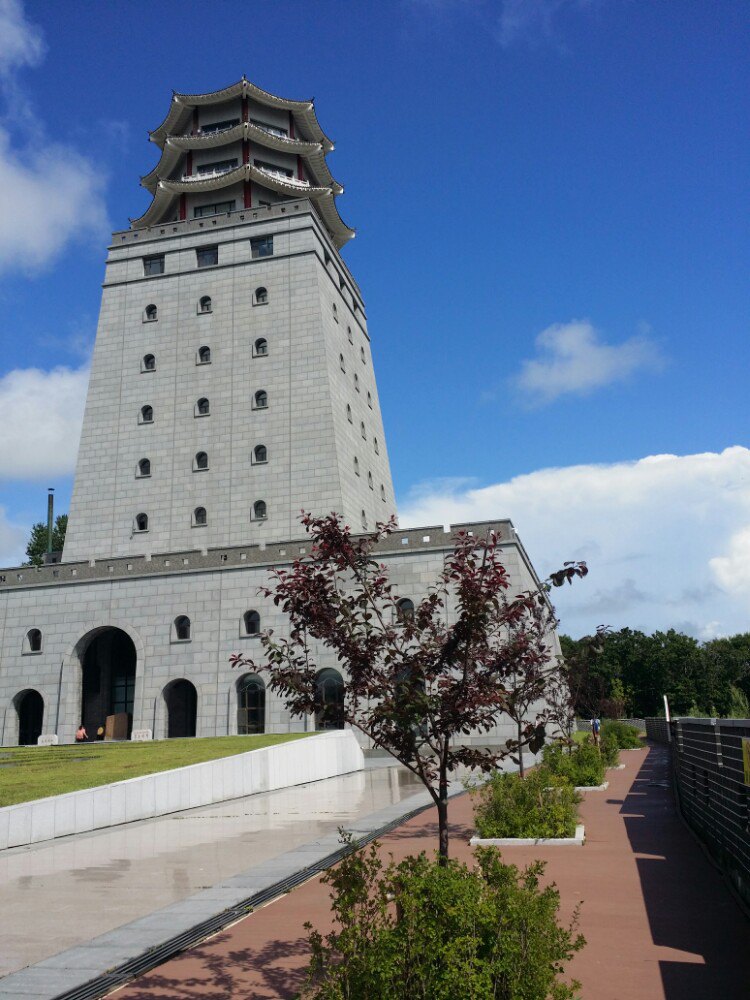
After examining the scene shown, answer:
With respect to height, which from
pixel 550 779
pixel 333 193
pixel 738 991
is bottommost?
pixel 738 991

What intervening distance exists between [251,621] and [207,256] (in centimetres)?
2409

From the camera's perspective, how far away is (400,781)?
25484 millimetres

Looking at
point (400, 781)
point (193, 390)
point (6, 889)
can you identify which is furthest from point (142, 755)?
point (193, 390)

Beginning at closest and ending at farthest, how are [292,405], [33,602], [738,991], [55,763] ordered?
[738,991] < [55,763] < [33,602] < [292,405]

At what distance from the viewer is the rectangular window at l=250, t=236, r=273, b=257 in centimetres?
4906

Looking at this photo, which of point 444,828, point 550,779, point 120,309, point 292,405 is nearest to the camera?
point 444,828

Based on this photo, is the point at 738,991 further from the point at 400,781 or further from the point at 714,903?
the point at 400,781

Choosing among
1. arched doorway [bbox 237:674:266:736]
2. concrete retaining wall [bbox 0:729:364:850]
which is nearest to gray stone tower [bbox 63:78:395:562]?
arched doorway [bbox 237:674:266:736]

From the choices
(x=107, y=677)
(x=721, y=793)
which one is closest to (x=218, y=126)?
(x=107, y=677)

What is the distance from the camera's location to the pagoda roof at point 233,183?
2037 inches

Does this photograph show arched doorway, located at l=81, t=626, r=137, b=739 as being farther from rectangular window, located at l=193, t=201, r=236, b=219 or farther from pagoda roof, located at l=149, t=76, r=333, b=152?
pagoda roof, located at l=149, t=76, r=333, b=152

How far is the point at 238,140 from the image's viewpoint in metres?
53.4

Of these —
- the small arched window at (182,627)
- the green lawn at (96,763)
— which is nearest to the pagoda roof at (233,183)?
the small arched window at (182,627)

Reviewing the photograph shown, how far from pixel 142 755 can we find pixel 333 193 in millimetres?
43744
